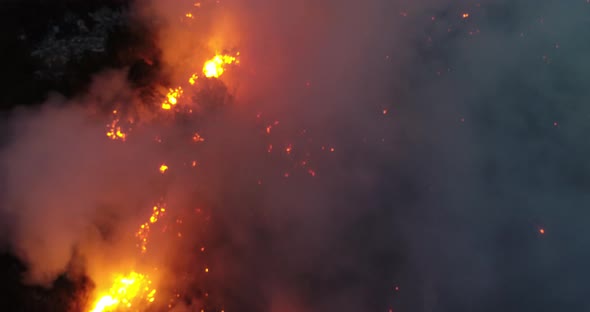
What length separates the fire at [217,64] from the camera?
382cm

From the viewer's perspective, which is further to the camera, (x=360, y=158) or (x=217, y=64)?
(x=360, y=158)

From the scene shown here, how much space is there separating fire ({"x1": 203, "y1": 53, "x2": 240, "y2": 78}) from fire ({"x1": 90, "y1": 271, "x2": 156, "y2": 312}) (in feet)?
5.83

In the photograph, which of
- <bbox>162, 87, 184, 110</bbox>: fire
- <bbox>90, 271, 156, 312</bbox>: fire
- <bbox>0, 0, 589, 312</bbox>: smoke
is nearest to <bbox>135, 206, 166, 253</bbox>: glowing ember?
<bbox>0, 0, 589, 312</bbox>: smoke

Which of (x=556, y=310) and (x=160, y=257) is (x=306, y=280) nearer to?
(x=160, y=257)

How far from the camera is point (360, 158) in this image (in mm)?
4219

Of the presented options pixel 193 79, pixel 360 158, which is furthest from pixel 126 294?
pixel 360 158

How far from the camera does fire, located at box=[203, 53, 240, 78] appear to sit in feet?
12.5

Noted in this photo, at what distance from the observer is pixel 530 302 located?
3930mm

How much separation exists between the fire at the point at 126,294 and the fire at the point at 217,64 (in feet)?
5.83

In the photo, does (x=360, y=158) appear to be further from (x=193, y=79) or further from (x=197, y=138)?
(x=193, y=79)

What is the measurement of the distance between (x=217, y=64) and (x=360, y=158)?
5.31ft

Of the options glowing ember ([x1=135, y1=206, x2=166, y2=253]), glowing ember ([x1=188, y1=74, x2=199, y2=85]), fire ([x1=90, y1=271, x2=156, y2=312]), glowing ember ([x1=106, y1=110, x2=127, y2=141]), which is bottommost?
fire ([x1=90, y1=271, x2=156, y2=312])

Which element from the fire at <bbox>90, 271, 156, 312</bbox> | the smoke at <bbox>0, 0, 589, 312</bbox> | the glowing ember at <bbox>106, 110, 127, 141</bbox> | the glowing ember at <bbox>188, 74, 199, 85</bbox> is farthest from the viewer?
the glowing ember at <bbox>188, 74, 199, 85</bbox>

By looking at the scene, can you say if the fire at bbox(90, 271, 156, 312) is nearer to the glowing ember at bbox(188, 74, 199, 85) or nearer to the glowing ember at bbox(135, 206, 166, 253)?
the glowing ember at bbox(135, 206, 166, 253)
